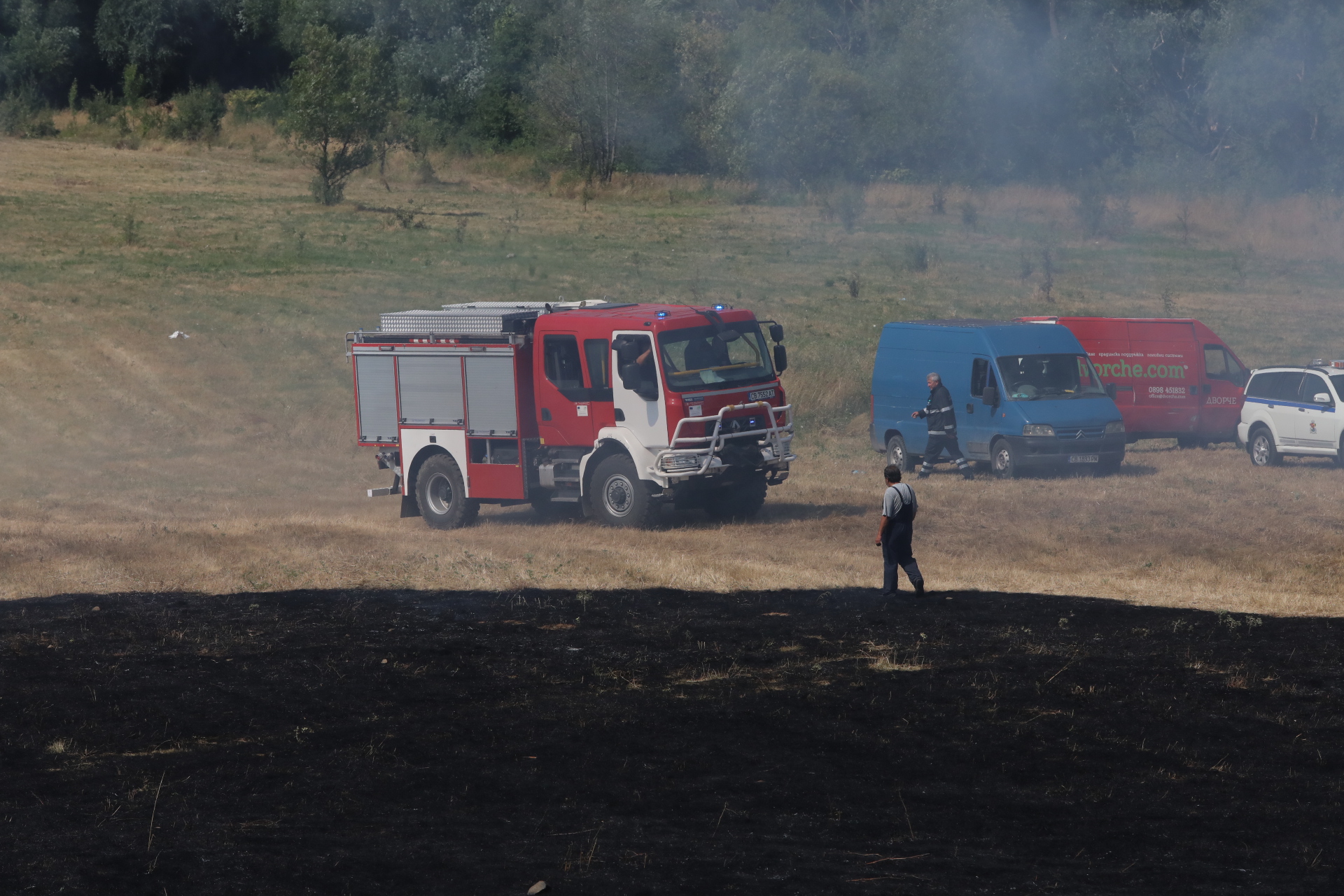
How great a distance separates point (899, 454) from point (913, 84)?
630cm

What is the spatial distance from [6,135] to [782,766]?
59.1 meters

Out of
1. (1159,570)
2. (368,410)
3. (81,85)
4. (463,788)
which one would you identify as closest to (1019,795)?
(463,788)

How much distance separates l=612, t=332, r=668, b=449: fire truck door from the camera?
17891 millimetres

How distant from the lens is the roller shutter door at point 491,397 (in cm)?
1897

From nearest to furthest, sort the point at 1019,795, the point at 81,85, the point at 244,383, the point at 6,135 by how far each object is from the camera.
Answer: the point at 1019,795 → the point at 244,383 → the point at 6,135 → the point at 81,85

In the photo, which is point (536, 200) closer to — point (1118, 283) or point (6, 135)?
point (1118, 283)

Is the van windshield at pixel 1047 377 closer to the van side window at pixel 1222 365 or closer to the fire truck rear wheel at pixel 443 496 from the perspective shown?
the van side window at pixel 1222 365

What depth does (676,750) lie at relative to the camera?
9.05 metres

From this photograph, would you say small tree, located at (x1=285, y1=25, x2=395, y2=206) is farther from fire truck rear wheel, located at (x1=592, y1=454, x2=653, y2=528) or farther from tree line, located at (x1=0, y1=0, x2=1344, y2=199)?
fire truck rear wheel, located at (x1=592, y1=454, x2=653, y2=528)

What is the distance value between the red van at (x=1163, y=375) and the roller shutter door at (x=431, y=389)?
10608 millimetres

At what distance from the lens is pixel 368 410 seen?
797 inches

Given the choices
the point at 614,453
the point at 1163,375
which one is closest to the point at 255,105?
the point at 1163,375

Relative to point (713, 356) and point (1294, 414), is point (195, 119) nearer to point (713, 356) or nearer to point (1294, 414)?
point (713, 356)

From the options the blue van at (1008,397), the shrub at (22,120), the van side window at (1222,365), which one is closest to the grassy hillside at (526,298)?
the blue van at (1008,397)
